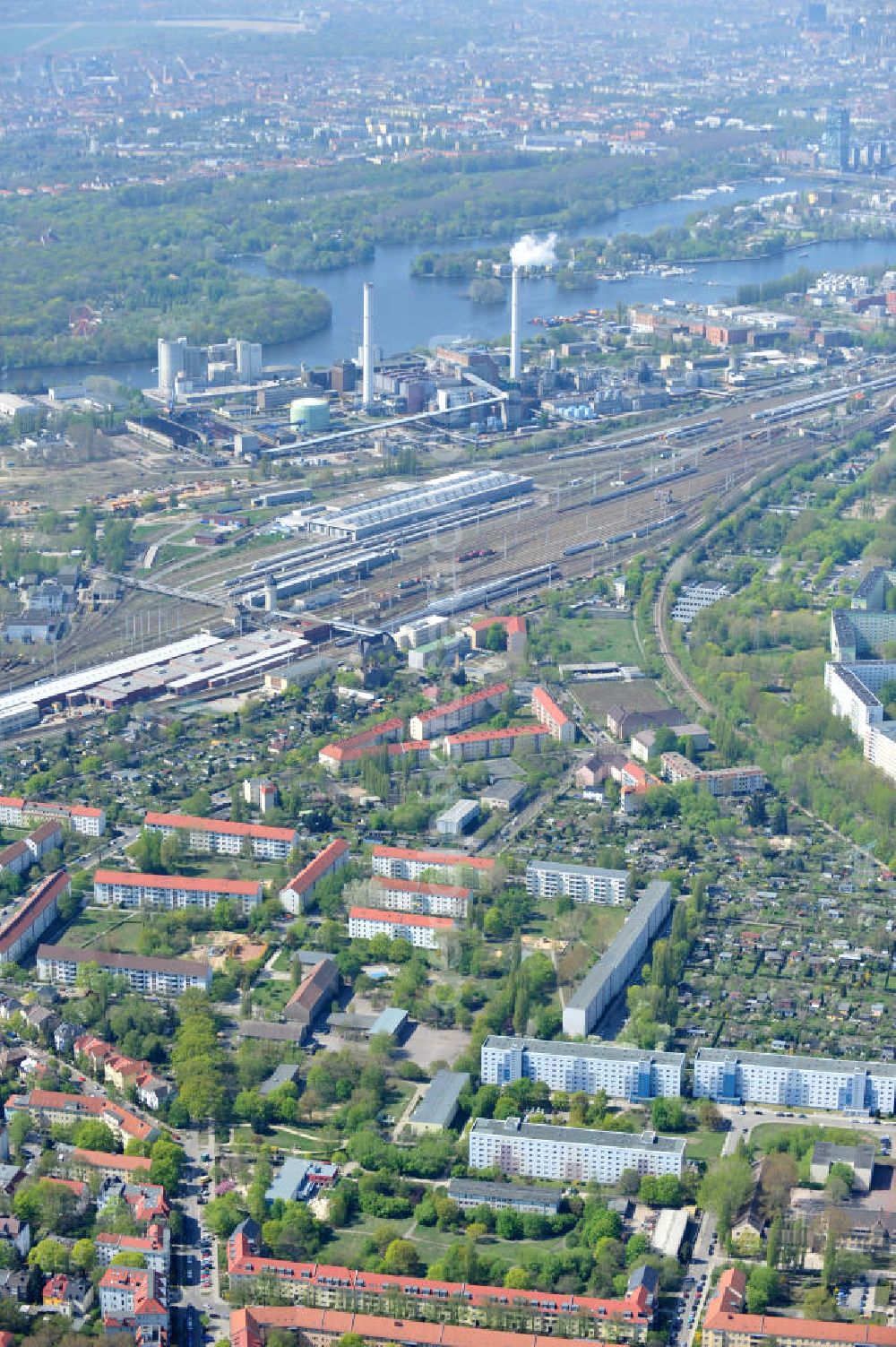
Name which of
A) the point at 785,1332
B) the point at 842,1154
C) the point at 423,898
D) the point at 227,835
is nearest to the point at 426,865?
the point at 423,898

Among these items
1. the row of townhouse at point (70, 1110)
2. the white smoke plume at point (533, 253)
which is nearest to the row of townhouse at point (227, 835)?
the row of townhouse at point (70, 1110)

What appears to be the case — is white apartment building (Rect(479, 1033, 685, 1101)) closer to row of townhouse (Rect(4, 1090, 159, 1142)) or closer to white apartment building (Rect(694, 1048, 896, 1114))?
white apartment building (Rect(694, 1048, 896, 1114))

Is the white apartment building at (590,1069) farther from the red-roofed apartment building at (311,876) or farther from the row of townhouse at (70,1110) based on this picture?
the red-roofed apartment building at (311,876)

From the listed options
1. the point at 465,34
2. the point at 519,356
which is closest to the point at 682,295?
the point at 519,356

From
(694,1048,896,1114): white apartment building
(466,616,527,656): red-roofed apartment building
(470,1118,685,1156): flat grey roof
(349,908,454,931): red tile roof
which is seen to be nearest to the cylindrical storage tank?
(466,616,527,656): red-roofed apartment building

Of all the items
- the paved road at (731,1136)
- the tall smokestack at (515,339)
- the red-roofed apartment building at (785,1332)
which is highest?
the tall smokestack at (515,339)

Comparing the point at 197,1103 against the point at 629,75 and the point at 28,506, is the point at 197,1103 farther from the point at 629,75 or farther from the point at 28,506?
the point at 629,75
